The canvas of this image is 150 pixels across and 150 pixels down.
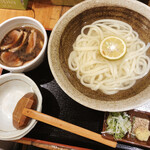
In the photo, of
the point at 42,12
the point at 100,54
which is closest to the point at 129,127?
the point at 100,54

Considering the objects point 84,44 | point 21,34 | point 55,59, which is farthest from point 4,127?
point 84,44

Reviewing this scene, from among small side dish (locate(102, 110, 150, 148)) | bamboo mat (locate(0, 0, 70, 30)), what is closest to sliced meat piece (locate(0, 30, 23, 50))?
bamboo mat (locate(0, 0, 70, 30))

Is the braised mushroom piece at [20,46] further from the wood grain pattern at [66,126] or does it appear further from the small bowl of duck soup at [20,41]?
the wood grain pattern at [66,126]

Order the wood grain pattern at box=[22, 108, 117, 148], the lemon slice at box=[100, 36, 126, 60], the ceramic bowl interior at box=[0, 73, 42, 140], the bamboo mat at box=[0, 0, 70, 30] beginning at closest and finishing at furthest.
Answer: the wood grain pattern at box=[22, 108, 117, 148] → the ceramic bowl interior at box=[0, 73, 42, 140] → the lemon slice at box=[100, 36, 126, 60] → the bamboo mat at box=[0, 0, 70, 30]

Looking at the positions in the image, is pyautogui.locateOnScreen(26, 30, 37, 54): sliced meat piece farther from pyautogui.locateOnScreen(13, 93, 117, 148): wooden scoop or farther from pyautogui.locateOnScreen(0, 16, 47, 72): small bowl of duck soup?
pyautogui.locateOnScreen(13, 93, 117, 148): wooden scoop

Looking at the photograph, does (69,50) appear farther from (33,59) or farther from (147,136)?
(147,136)

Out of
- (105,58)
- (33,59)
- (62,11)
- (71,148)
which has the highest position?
(62,11)
